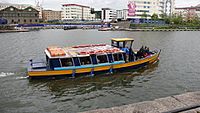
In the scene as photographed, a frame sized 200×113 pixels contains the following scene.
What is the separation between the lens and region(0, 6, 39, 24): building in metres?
144

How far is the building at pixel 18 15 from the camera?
14412 centimetres

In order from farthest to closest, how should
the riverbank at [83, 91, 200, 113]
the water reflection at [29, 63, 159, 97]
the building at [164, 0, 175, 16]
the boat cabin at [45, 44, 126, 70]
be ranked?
the building at [164, 0, 175, 16], the boat cabin at [45, 44, 126, 70], the water reflection at [29, 63, 159, 97], the riverbank at [83, 91, 200, 113]

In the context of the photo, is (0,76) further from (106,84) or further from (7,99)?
(106,84)

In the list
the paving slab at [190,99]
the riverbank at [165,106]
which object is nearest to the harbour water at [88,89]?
the riverbank at [165,106]

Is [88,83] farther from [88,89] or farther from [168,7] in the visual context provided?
[168,7]

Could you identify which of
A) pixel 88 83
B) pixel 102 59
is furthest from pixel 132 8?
pixel 88 83

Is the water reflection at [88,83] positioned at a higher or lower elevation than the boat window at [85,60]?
lower

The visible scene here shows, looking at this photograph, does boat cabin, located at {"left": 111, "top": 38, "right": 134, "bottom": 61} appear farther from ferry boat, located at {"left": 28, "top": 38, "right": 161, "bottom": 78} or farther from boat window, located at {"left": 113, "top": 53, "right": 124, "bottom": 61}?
boat window, located at {"left": 113, "top": 53, "right": 124, "bottom": 61}

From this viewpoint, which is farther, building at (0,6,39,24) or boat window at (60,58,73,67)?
building at (0,6,39,24)

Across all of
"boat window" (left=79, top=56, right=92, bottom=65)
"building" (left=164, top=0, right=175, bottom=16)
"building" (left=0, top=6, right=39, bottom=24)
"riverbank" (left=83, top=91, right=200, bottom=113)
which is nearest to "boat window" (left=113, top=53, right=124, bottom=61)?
"boat window" (left=79, top=56, right=92, bottom=65)

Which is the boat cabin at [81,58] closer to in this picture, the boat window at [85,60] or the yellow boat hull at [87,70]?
the boat window at [85,60]

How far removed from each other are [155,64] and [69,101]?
15832mm

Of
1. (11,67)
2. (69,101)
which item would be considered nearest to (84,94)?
(69,101)

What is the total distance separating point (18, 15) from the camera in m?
148
